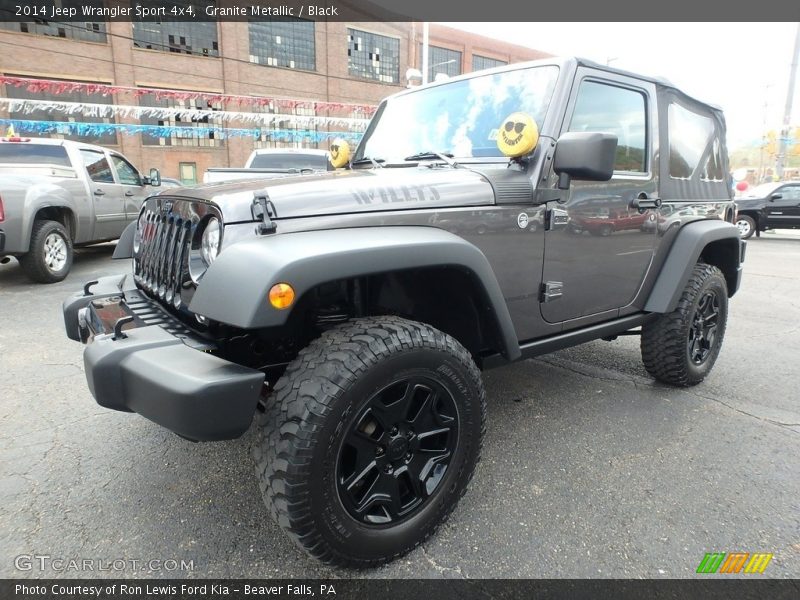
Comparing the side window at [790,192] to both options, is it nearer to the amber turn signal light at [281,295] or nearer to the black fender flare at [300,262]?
the black fender flare at [300,262]

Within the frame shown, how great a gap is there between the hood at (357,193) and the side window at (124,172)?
7406 millimetres

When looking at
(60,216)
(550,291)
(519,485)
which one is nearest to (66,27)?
(60,216)

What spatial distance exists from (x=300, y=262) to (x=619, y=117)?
86.9 inches

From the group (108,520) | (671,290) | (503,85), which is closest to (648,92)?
(503,85)

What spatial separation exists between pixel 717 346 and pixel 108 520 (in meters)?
3.87

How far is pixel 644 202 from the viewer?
9.51ft

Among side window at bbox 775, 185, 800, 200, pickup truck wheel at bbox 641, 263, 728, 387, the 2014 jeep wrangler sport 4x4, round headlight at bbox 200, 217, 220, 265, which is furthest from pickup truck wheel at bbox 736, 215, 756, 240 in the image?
round headlight at bbox 200, 217, 220, 265

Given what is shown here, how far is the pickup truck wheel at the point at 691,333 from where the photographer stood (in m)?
3.23

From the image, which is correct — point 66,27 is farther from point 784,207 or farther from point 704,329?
point 704,329

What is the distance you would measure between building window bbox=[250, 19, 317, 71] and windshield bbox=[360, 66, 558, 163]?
32869mm

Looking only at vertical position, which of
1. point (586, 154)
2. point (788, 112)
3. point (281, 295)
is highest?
point (788, 112)

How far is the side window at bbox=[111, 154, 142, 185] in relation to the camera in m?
8.52

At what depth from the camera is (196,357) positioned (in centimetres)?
163

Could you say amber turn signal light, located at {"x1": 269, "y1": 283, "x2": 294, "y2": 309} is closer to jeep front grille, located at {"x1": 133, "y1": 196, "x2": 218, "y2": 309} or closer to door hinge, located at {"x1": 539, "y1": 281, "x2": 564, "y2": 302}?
jeep front grille, located at {"x1": 133, "y1": 196, "x2": 218, "y2": 309}
